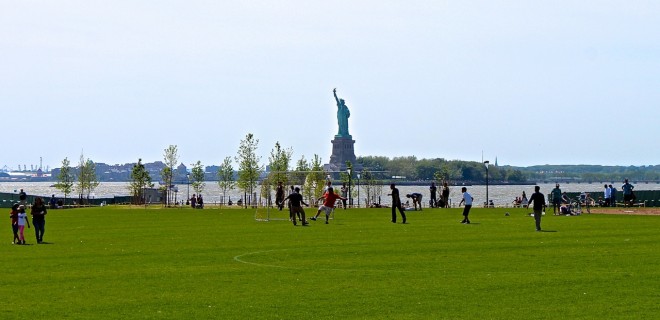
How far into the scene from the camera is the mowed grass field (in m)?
18.0

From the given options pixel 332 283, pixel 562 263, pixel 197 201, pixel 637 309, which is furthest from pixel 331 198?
pixel 197 201

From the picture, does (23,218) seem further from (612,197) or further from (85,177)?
(85,177)

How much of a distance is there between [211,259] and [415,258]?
16.6 ft

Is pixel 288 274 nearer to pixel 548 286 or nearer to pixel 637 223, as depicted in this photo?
pixel 548 286

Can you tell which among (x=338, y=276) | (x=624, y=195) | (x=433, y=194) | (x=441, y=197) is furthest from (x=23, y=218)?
(x=441, y=197)

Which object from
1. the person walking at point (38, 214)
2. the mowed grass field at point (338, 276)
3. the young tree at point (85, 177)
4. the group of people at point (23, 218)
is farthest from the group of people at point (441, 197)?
the young tree at point (85, 177)

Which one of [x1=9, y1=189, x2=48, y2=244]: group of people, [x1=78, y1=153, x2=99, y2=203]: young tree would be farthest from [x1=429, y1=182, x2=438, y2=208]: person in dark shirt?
[x1=78, y1=153, x2=99, y2=203]: young tree

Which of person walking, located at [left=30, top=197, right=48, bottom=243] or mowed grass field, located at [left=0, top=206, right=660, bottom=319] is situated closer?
mowed grass field, located at [left=0, top=206, right=660, bottom=319]

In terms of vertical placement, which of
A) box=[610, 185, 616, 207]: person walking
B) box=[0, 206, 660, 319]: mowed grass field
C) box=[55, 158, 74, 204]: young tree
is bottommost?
box=[0, 206, 660, 319]: mowed grass field

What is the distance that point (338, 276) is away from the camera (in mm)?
A: 22969

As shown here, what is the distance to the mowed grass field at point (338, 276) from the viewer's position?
18.0 metres

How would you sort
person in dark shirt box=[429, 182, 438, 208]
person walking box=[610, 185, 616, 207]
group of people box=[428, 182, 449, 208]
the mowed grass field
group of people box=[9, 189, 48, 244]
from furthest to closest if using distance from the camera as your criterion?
person in dark shirt box=[429, 182, 438, 208] → group of people box=[428, 182, 449, 208] → person walking box=[610, 185, 616, 207] → group of people box=[9, 189, 48, 244] → the mowed grass field

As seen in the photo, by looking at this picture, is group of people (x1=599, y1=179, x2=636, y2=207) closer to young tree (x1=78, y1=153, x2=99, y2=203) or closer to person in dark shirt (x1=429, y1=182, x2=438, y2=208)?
person in dark shirt (x1=429, y1=182, x2=438, y2=208)

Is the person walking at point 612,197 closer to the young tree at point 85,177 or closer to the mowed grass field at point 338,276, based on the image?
the mowed grass field at point 338,276
